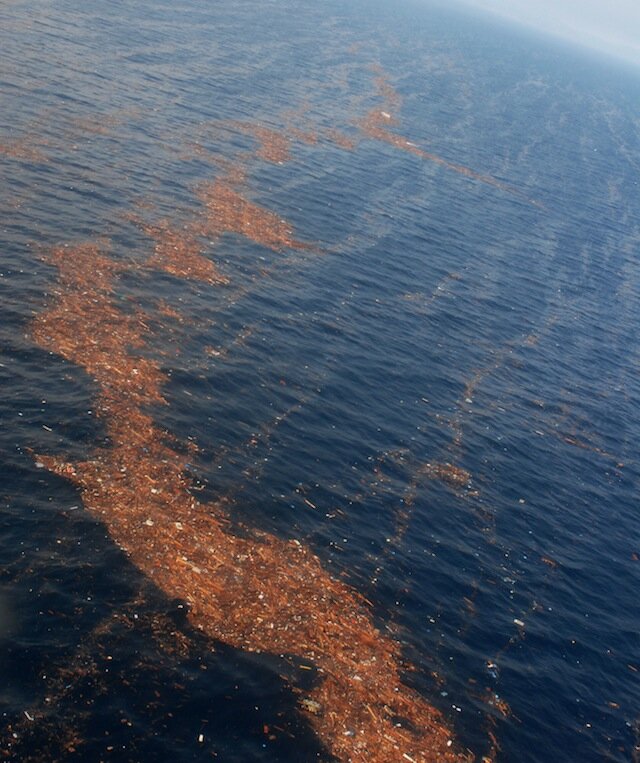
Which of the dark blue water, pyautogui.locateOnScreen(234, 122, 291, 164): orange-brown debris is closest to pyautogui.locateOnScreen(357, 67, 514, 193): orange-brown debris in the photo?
the dark blue water

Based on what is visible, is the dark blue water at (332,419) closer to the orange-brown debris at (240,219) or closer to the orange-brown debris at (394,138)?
the orange-brown debris at (240,219)

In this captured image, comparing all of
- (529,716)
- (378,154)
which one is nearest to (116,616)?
(529,716)

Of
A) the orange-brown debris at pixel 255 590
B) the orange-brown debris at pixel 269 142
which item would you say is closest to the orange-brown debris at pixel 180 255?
the orange-brown debris at pixel 255 590

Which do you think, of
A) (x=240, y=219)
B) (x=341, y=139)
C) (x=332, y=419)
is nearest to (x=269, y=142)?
(x=341, y=139)

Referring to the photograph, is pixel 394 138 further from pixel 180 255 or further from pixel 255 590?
pixel 255 590

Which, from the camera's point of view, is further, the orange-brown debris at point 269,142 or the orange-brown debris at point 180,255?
the orange-brown debris at point 269,142

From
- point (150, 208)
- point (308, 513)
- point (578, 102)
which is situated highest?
point (308, 513)

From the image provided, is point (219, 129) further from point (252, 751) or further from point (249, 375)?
point (252, 751)
